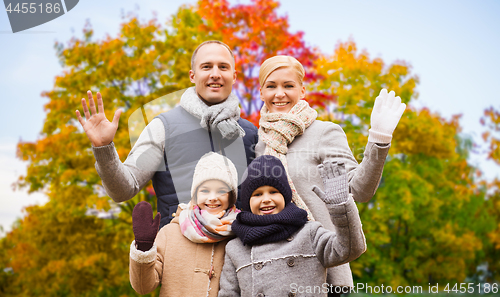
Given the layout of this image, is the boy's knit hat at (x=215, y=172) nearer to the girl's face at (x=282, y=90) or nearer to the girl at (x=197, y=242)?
the girl at (x=197, y=242)

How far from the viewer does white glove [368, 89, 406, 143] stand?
2.72 meters

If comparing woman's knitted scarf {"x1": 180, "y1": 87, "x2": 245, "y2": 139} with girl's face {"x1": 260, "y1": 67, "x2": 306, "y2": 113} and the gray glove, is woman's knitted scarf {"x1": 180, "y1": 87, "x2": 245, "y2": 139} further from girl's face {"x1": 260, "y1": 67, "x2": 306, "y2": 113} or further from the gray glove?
the gray glove

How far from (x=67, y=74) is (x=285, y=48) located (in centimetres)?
568

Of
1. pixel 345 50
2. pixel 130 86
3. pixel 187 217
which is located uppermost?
pixel 345 50

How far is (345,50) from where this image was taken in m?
12.2

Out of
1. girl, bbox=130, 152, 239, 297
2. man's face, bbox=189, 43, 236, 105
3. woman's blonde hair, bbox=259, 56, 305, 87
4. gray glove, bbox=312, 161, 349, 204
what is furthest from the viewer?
man's face, bbox=189, 43, 236, 105

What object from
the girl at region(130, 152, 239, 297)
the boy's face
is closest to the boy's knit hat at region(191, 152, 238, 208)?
the girl at region(130, 152, 239, 297)

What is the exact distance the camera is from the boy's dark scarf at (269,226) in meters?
2.69

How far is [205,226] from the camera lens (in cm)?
282

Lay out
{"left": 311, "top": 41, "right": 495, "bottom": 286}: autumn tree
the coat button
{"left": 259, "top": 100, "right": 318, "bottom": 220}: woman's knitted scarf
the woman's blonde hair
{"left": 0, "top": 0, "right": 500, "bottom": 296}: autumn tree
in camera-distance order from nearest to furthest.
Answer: the coat button < {"left": 259, "top": 100, "right": 318, "bottom": 220}: woman's knitted scarf < the woman's blonde hair < {"left": 0, "top": 0, "right": 500, "bottom": 296}: autumn tree < {"left": 311, "top": 41, "right": 495, "bottom": 286}: autumn tree

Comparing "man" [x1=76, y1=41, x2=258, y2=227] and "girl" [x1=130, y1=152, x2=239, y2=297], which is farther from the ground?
"man" [x1=76, y1=41, x2=258, y2=227]

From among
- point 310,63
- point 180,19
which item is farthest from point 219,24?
point 310,63

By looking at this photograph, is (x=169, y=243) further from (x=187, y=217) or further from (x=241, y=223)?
(x=241, y=223)

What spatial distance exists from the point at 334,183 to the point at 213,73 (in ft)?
5.00
